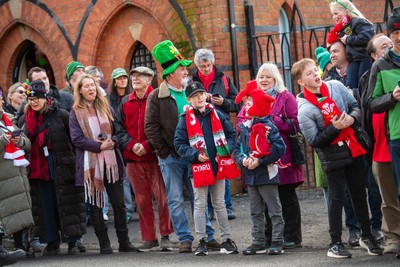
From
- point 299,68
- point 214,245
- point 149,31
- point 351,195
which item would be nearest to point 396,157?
point 351,195

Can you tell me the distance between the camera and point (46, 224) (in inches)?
438

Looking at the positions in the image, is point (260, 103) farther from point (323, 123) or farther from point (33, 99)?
point (33, 99)

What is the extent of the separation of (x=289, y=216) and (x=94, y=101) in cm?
274

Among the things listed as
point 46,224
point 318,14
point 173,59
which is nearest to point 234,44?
point 318,14

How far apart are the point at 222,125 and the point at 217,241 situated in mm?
1331

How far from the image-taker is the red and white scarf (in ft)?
35.1

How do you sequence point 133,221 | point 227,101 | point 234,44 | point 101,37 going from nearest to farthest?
point 227,101 → point 133,221 → point 234,44 → point 101,37

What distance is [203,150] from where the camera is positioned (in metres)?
9.99

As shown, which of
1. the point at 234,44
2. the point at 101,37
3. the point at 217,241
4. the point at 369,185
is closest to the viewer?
the point at 369,185

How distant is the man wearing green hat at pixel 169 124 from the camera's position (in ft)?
34.7

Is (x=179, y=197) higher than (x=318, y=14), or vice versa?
(x=318, y=14)

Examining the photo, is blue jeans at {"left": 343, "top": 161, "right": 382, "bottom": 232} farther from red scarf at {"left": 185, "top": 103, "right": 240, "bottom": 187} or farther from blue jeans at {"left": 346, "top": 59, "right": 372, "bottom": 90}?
red scarf at {"left": 185, "top": 103, "right": 240, "bottom": 187}

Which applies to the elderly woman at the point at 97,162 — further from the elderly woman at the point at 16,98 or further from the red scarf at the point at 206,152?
the elderly woman at the point at 16,98

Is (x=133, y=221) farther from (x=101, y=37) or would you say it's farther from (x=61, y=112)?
(x=101, y=37)
